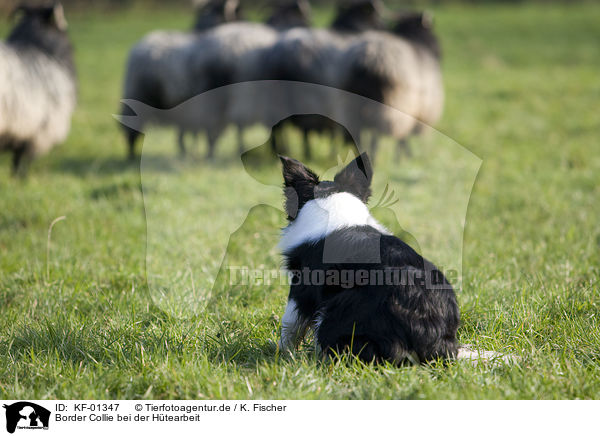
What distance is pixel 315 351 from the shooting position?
110 inches

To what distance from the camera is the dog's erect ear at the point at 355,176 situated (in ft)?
9.48

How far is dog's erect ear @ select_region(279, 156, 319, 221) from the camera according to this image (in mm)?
2852

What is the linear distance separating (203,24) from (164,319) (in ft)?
21.8

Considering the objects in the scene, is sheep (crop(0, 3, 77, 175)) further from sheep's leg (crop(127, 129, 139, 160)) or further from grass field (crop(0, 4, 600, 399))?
sheep's leg (crop(127, 129, 139, 160))

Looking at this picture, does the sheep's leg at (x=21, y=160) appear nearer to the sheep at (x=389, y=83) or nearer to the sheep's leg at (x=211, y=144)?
the sheep's leg at (x=211, y=144)

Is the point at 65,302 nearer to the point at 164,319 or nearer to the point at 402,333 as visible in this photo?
the point at 164,319

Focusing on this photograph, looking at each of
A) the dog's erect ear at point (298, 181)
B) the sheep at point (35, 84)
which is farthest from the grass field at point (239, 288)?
the dog's erect ear at point (298, 181)

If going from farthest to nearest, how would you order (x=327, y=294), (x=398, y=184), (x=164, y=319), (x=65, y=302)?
(x=398, y=184) < (x=65, y=302) < (x=164, y=319) < (x=327, y=294)

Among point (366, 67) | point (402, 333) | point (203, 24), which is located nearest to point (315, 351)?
point (402, 333)

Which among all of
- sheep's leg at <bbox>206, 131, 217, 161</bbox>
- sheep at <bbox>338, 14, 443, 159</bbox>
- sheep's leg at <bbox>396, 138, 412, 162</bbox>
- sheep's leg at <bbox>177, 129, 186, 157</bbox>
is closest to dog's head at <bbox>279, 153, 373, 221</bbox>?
sheep at <bbox>338, 14, 443, 159</bbox>

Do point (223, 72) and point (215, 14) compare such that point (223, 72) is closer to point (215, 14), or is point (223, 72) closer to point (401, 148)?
point (215, 14)
